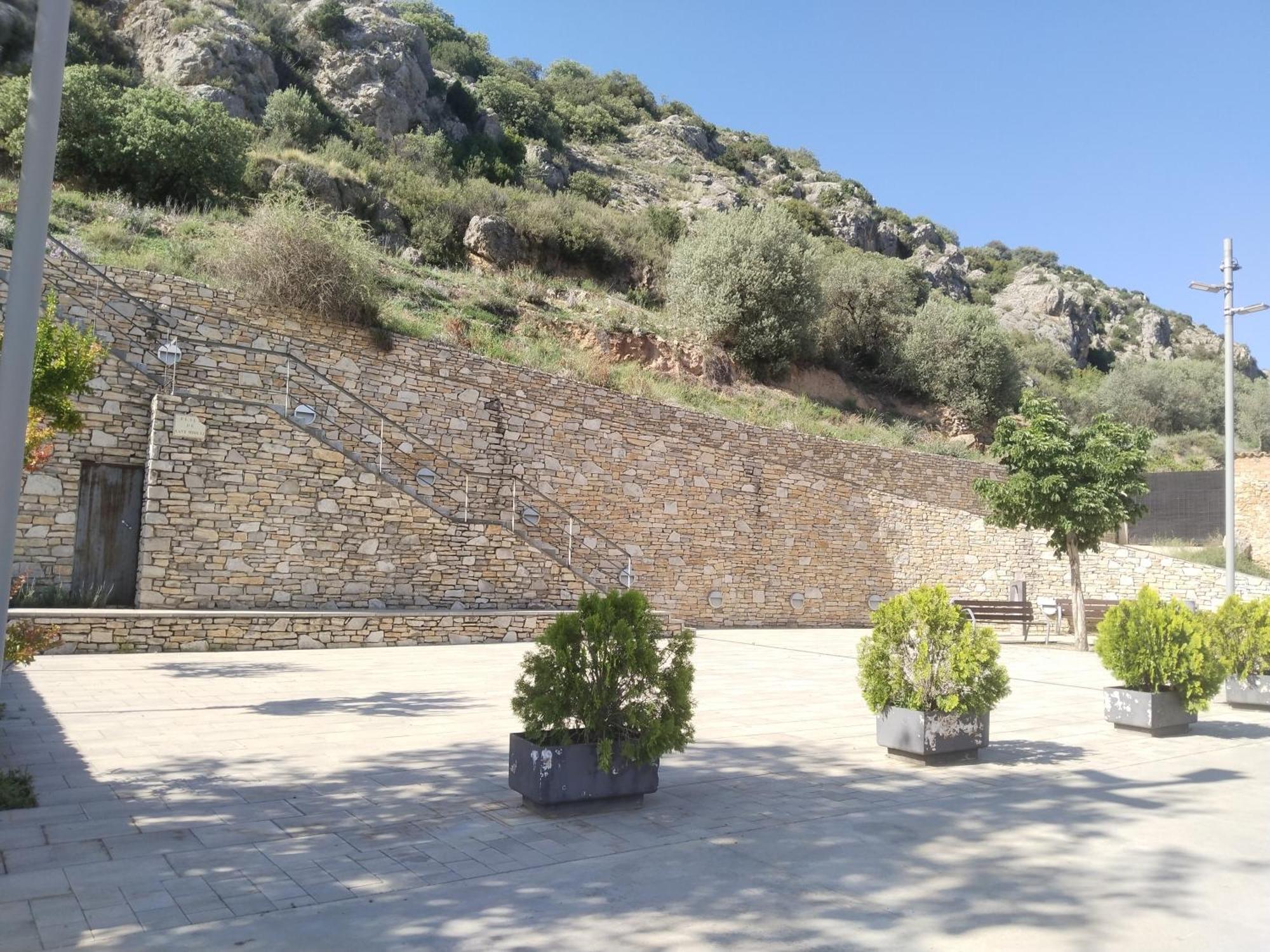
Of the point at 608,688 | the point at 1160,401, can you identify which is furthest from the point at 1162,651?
the point at 1160,401

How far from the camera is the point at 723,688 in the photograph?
10.2 m

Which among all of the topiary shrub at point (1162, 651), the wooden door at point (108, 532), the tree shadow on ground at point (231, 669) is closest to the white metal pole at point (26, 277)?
the tree shadow on ground at point (231, 669)

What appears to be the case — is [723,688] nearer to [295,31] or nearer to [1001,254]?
[295,31]

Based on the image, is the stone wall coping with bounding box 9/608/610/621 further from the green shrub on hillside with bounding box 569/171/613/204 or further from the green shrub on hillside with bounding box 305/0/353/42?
the green shrub on hillside with bounding box 305/0/353/42

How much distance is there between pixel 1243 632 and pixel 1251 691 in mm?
794

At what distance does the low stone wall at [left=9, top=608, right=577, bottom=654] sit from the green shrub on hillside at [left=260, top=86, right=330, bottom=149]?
889 inches

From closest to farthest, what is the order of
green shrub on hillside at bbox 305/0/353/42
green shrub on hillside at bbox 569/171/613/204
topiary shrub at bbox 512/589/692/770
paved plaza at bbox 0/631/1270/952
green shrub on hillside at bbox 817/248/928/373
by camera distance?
paved plaza at bbox 0/631/1270/952 < topiary shrub at bbox 512/589/692/770 < green shrub on hillside at bbox 817/248/928/373 < green shrub on hillside at bbox 305/0/353/42 < green shrub on hillside at bbox 569/171/613/204

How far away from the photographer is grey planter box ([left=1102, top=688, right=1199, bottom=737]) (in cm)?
777

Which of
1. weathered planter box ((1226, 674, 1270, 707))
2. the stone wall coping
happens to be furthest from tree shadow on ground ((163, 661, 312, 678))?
weathered planter box ((1226, 674, 1270, 707))

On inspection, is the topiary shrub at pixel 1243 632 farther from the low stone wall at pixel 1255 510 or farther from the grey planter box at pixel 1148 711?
the low stone wall at pixel 1255 510

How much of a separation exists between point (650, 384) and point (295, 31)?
26.7 metres

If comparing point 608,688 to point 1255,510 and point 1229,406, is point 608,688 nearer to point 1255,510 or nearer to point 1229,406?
point 1229,406

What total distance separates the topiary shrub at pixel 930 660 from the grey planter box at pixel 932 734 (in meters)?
0.08

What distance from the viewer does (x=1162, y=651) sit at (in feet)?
25.5
